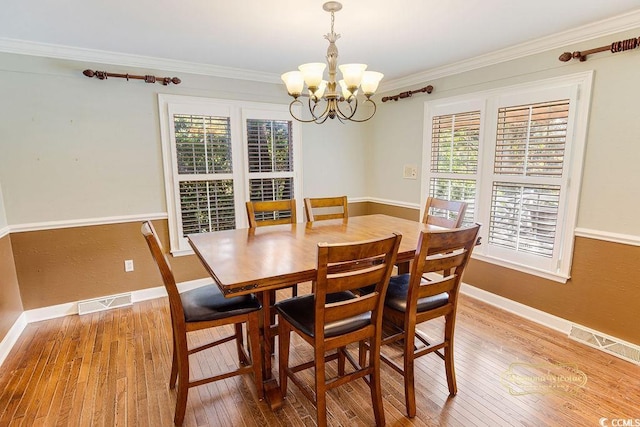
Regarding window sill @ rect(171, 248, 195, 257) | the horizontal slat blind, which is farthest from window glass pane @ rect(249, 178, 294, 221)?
the horizontal slat blind

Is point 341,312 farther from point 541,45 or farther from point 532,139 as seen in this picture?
point 541,45

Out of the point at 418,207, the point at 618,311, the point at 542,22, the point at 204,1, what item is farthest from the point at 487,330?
the point at 204,1

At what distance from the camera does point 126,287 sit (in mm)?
3287

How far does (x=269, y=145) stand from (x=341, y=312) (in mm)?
2686

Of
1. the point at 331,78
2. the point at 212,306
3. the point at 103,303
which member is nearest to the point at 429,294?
the point at 212,306

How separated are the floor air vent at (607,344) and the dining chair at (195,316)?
7.92 ft

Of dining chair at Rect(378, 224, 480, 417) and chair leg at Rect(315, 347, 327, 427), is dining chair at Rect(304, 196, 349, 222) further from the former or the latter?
chair leg at Rect(315, 347, 327, 427)

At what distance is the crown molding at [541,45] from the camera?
2.24m

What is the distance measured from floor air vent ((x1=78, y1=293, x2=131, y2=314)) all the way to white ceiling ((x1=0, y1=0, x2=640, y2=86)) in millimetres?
2163

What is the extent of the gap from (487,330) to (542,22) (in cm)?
231

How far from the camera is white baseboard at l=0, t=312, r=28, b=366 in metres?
2.38

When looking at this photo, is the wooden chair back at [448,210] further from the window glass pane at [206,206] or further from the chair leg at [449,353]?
the window glass pane at [206,206]

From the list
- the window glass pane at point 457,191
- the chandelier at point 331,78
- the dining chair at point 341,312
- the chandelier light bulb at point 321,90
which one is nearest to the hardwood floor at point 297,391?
the dining chair at point 341,312

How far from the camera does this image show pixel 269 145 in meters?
3.83
